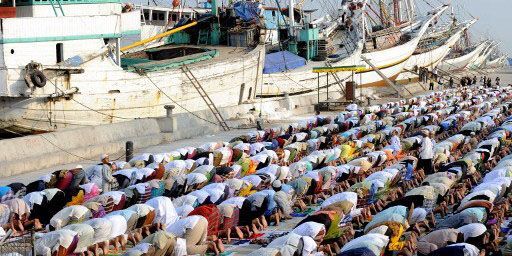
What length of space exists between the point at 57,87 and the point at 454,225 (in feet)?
53.1

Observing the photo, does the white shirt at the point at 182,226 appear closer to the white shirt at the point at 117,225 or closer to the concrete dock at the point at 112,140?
the white shirt at the point at 117,225

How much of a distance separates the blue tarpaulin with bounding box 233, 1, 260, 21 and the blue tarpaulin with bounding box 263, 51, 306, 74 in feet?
7.66

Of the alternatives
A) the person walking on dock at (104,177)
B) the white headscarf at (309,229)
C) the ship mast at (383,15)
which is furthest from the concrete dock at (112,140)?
the ship mast at (383,15)

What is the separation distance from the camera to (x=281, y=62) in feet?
145

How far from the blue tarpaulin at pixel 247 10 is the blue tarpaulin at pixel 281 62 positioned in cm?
233

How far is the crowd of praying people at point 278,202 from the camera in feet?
44.0

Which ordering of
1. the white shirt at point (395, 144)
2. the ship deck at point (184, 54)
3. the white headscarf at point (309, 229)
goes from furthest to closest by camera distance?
the ship deck at point (184, 54) < the white shirt at point (395, 144) < the white headscarf at point (309, 229)

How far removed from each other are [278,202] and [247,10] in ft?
86.3

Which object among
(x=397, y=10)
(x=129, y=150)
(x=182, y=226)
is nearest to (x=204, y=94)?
(x=129, y=150)

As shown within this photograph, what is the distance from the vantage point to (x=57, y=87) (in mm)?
27297

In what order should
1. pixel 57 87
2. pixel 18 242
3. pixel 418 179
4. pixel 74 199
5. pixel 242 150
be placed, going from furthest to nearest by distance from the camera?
pixel 57 87 → pixel 242 150 → pixel 418 179 → pixel 74 199 → pixel 18 242

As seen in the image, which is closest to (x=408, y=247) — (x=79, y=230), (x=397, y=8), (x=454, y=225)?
(x=454, y=225)

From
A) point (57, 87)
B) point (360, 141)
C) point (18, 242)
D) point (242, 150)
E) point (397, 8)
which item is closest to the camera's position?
point (18, 242)

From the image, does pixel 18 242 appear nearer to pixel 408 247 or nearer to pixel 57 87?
pixel 408 247
